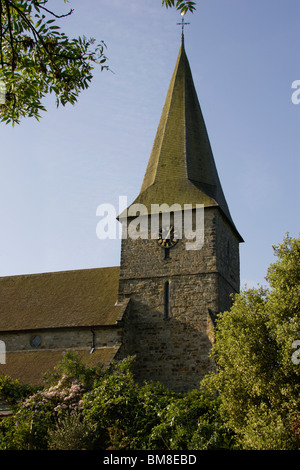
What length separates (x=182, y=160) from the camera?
28.5 m

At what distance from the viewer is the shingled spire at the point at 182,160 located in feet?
90.1

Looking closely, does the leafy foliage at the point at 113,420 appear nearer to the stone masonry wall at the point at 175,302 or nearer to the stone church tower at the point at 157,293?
the stone church tower at the point at 157,293

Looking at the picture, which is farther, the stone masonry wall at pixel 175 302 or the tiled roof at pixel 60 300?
the tiled roof at pixel 60 300

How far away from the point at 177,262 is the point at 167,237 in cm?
129

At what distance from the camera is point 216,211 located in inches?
1033

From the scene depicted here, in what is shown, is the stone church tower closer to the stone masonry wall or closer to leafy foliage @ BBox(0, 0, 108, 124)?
the stone masonry wall

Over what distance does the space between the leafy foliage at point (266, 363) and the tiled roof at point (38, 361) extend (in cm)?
729

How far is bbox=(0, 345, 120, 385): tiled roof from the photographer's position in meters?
23.0

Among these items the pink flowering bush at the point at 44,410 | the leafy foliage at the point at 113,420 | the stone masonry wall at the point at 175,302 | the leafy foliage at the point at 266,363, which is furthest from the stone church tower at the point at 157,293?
the leafy foliage at the point at 266,363

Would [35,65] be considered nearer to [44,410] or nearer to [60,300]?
[44,410]

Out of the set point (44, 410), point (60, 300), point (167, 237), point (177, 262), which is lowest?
point (44, 410)

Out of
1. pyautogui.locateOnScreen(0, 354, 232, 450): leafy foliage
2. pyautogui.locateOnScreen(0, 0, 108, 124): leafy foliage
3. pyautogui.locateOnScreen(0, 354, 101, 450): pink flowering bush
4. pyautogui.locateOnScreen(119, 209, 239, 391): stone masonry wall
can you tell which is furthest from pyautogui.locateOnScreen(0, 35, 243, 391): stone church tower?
pyautogui.locateOnScreen(0, 0, 108, 124): leafy foliage

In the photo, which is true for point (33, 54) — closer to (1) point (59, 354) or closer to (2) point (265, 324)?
(2) point (265, 324)

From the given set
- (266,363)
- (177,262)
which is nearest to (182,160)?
(177,262)
